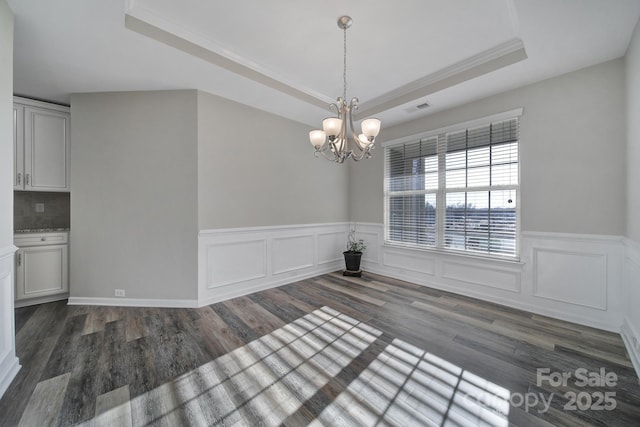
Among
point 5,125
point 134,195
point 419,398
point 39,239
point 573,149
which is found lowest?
point 419,398

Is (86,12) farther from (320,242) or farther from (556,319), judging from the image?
(556,319)

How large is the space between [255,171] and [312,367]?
110 inches

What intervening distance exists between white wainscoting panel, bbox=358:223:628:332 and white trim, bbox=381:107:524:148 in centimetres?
153

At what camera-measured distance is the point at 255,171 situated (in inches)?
152

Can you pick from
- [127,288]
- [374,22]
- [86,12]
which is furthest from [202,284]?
[374,22]

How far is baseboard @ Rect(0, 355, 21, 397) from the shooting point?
1.74 metres

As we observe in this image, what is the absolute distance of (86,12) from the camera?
1986 millimetres

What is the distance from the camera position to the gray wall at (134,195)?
319 centimetres

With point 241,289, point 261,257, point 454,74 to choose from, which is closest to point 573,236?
point 454,74

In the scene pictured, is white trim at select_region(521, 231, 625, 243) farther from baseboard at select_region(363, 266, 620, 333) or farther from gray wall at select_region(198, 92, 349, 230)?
gray wall at select_region(198, 92, 349, 230)

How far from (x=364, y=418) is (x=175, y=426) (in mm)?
1135

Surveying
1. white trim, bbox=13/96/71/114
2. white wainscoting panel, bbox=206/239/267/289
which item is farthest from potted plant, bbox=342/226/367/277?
white trim, bbox=13/96/71/114

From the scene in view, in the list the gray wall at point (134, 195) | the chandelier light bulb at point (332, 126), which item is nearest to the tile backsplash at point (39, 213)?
the gray wall at point (134, 195)

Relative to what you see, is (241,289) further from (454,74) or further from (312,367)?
(454,74)
